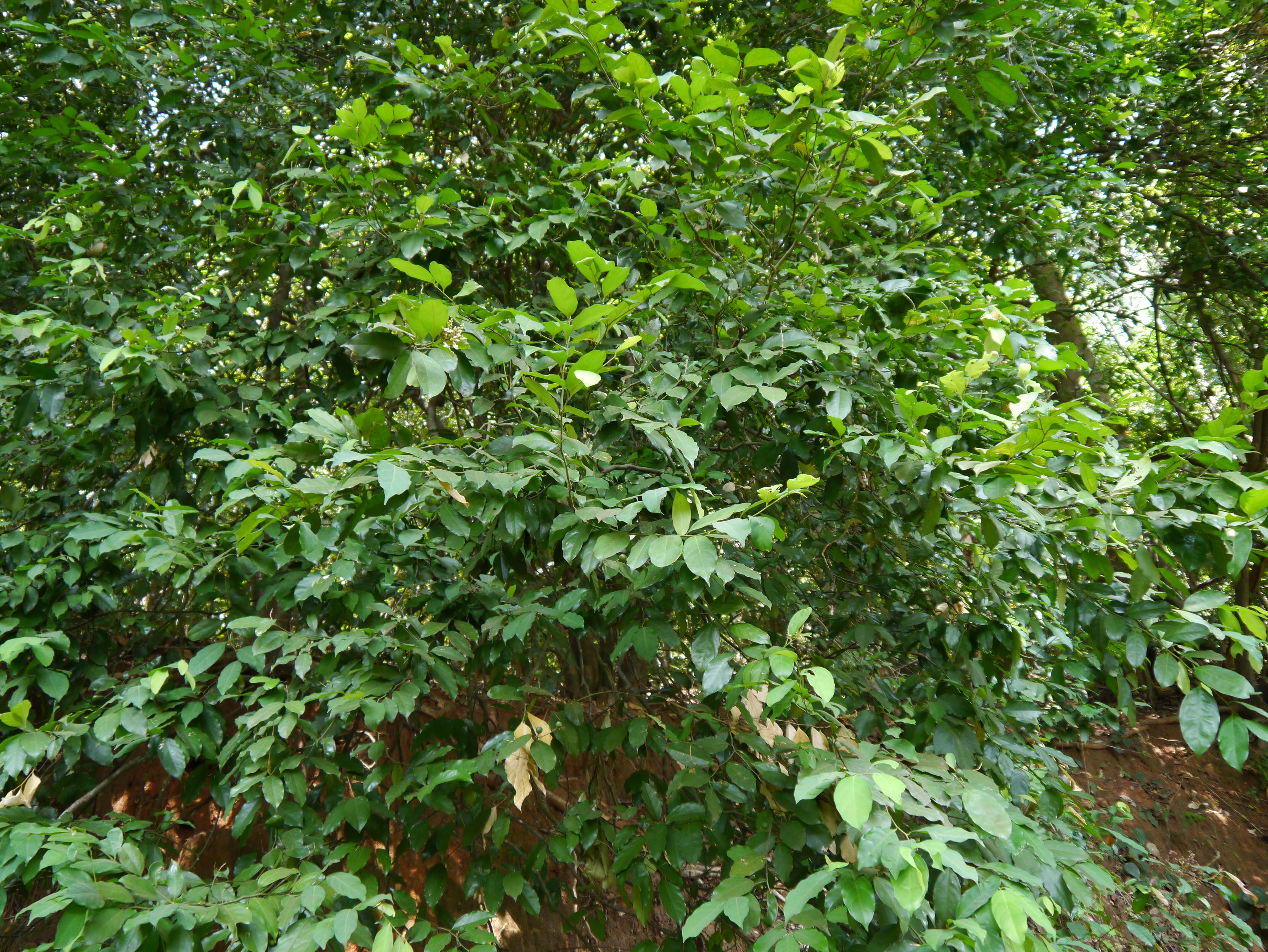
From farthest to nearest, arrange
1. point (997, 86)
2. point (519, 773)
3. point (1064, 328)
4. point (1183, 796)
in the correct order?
point (1183, 796) < point (1064, 328) < point (997, 86) < point (519, 773)

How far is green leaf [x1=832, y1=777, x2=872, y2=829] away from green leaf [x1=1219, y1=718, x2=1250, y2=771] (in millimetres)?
638

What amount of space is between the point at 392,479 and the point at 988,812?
1.10 m

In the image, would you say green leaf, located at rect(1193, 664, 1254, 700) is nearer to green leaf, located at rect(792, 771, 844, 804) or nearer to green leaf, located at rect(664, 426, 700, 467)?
green leaf, located at rect(792, 771, 844, 804)

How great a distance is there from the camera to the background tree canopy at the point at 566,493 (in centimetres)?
145

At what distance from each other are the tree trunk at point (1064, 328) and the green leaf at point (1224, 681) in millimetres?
3588

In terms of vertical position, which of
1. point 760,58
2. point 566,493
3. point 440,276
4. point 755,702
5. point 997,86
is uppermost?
point 997,86

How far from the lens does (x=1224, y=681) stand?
4.33 feet

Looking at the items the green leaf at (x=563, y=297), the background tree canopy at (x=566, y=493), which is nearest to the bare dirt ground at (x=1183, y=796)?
the background tree canopy at (x=566, y=493)

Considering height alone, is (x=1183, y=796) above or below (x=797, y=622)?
below

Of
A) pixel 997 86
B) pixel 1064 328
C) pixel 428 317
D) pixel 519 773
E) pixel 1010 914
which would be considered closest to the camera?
pixel 1010 914

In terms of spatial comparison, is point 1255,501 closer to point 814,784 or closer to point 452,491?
point 814,784

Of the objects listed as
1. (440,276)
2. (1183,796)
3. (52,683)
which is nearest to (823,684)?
(440,276)

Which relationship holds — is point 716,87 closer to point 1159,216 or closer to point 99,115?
point 99,115

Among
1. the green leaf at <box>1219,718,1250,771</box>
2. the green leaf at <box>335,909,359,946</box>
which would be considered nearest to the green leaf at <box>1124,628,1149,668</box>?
the green leaf at <box>1219,718,1250,771</box>
